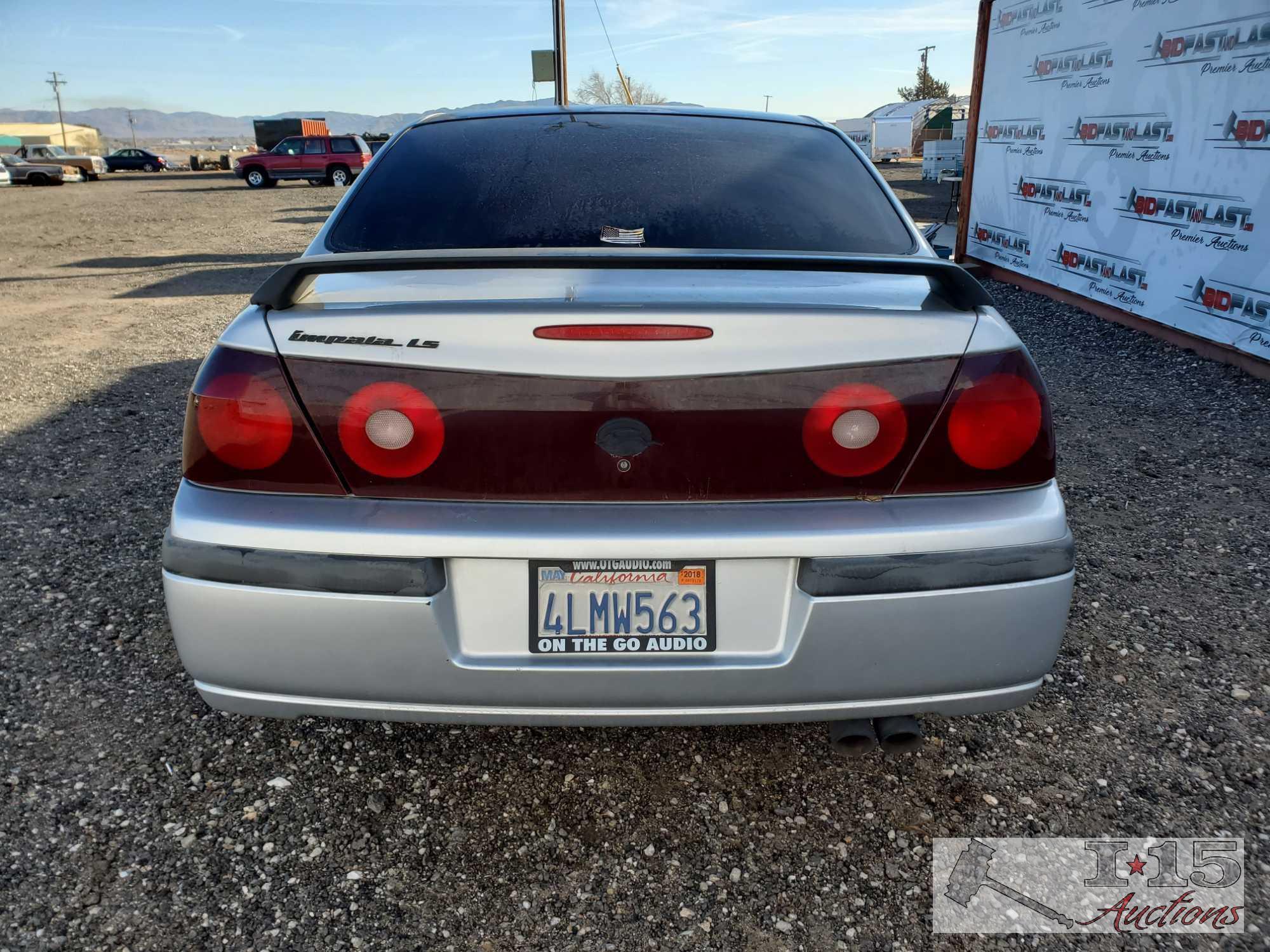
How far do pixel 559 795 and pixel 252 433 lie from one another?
3.55 feet

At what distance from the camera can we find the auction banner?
5.71 metres

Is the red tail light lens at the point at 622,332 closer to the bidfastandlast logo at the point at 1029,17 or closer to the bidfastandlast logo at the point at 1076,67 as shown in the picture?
the bidfastandlast logo at the point at 1076,67

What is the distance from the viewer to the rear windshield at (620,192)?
223 centimetres

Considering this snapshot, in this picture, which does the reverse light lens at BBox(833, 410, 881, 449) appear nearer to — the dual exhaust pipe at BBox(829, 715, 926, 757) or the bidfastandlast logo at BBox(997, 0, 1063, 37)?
the dual exhaust pipe at BBox(829, 715, 926, 757)

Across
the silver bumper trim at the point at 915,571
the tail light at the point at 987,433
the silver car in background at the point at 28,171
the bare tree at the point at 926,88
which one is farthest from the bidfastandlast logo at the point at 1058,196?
the bare tree at the point at 926,88

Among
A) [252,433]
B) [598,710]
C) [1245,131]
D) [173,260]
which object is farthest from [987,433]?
[173,260]

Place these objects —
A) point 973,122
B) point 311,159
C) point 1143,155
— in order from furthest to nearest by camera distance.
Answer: point 311,159 < point 973,122 < point 1143,155

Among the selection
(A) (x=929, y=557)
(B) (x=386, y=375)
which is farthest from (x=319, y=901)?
(A) (x=929, y=557)

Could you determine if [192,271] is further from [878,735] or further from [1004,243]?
[878,735]

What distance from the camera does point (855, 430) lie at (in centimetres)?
167

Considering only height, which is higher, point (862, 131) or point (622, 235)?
point (862, 131)

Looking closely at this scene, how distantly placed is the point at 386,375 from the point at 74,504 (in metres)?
2.97

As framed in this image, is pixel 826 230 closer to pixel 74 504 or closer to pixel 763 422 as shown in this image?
pixel 763 422

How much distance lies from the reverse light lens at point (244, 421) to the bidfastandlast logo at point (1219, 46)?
641cm
